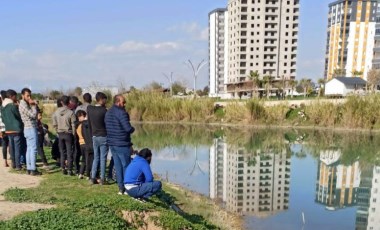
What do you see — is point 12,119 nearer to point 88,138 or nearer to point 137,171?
point 88,138

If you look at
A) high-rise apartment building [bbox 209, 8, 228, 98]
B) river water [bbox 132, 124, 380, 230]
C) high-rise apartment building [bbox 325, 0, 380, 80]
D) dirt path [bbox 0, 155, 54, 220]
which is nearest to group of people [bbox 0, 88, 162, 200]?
dirt path [bbox 0, 155, 54, 220]

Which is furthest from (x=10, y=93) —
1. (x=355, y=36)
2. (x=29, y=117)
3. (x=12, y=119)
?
(x=355, y=36)

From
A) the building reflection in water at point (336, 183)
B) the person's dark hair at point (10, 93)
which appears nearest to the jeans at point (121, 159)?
the person's dark hair at point (10, 93)

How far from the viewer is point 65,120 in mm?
6793

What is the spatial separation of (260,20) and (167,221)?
64510 millimetres

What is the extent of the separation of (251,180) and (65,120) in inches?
259

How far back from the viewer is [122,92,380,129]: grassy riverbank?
71.7 ft

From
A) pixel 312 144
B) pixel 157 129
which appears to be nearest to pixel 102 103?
pixel 312 144

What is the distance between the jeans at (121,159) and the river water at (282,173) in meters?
3.22

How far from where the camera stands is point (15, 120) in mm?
6945

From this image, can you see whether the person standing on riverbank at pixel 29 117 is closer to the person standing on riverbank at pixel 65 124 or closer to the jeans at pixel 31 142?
the jeans at pixel 31 142

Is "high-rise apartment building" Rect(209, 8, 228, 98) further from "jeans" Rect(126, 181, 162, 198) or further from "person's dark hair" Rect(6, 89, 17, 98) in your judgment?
"jeans" Rect(126, 181, 162, 198)

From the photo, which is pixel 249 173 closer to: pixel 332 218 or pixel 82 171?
pixel 332 218

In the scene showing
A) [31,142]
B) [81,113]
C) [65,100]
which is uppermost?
[65,100]
